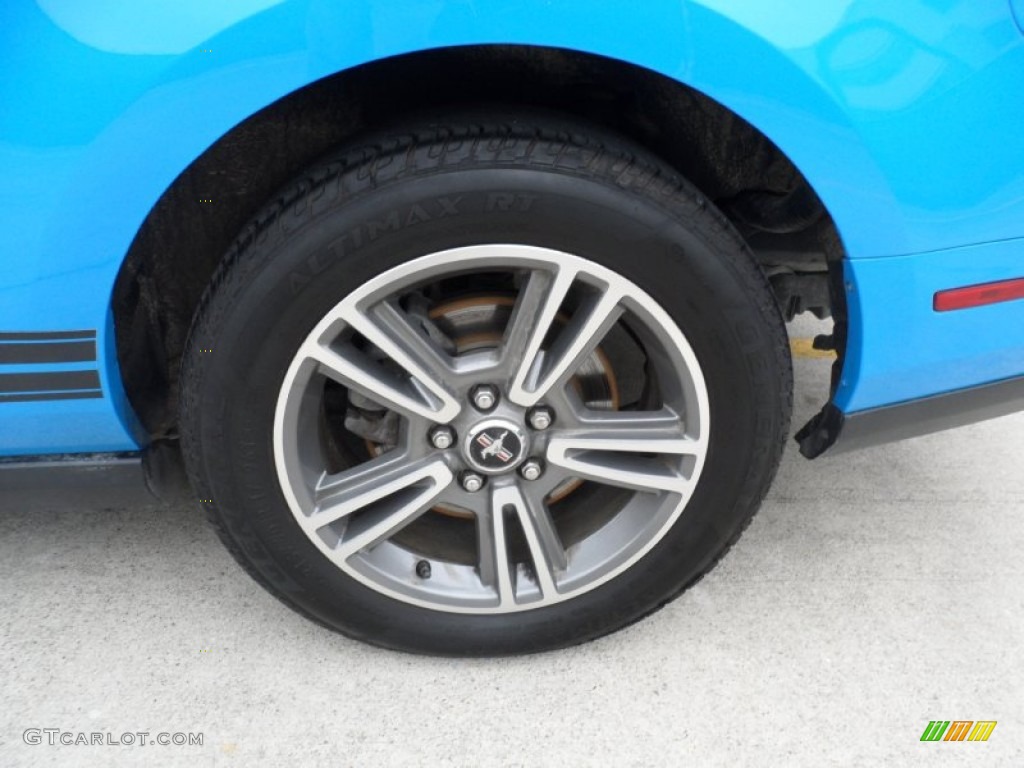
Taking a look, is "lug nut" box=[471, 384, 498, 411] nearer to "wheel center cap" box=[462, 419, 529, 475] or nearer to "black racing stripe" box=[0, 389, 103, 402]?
"wheel center cap" box=[462, 419, 529, 475]

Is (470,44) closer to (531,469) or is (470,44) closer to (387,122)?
(387,122)

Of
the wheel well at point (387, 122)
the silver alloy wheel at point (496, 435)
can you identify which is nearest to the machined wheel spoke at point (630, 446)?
the silver alloy wheel at point (496, 435)

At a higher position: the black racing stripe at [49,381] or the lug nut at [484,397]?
the lug nut at [484,397]

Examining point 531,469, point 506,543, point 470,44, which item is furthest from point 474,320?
point 470,44

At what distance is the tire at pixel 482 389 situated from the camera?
1338 mm

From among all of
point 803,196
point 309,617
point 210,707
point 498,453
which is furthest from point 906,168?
point 210,707

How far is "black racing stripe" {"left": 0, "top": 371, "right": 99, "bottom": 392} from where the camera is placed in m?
1.39

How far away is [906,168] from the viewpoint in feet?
4.35

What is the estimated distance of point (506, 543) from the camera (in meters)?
1.67

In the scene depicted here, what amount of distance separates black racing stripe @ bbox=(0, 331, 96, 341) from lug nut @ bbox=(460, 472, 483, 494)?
682 millimetres

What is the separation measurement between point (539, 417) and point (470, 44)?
0.65 metres

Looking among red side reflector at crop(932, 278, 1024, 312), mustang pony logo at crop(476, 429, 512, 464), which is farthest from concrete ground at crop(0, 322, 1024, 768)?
red side reflector at crop(932, 278, 1024, 312)

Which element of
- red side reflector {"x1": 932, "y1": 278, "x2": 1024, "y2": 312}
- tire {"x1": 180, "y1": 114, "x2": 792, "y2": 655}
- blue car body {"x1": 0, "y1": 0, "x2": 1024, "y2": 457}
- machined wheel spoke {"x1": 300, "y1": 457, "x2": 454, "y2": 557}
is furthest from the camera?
machined wheel spoke {"x1": 300, "y1": 457, "x2": 454, "y2": 557}

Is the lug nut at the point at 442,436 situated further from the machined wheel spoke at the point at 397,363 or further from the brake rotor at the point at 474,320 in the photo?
the brake rotor at the point at 474,320
